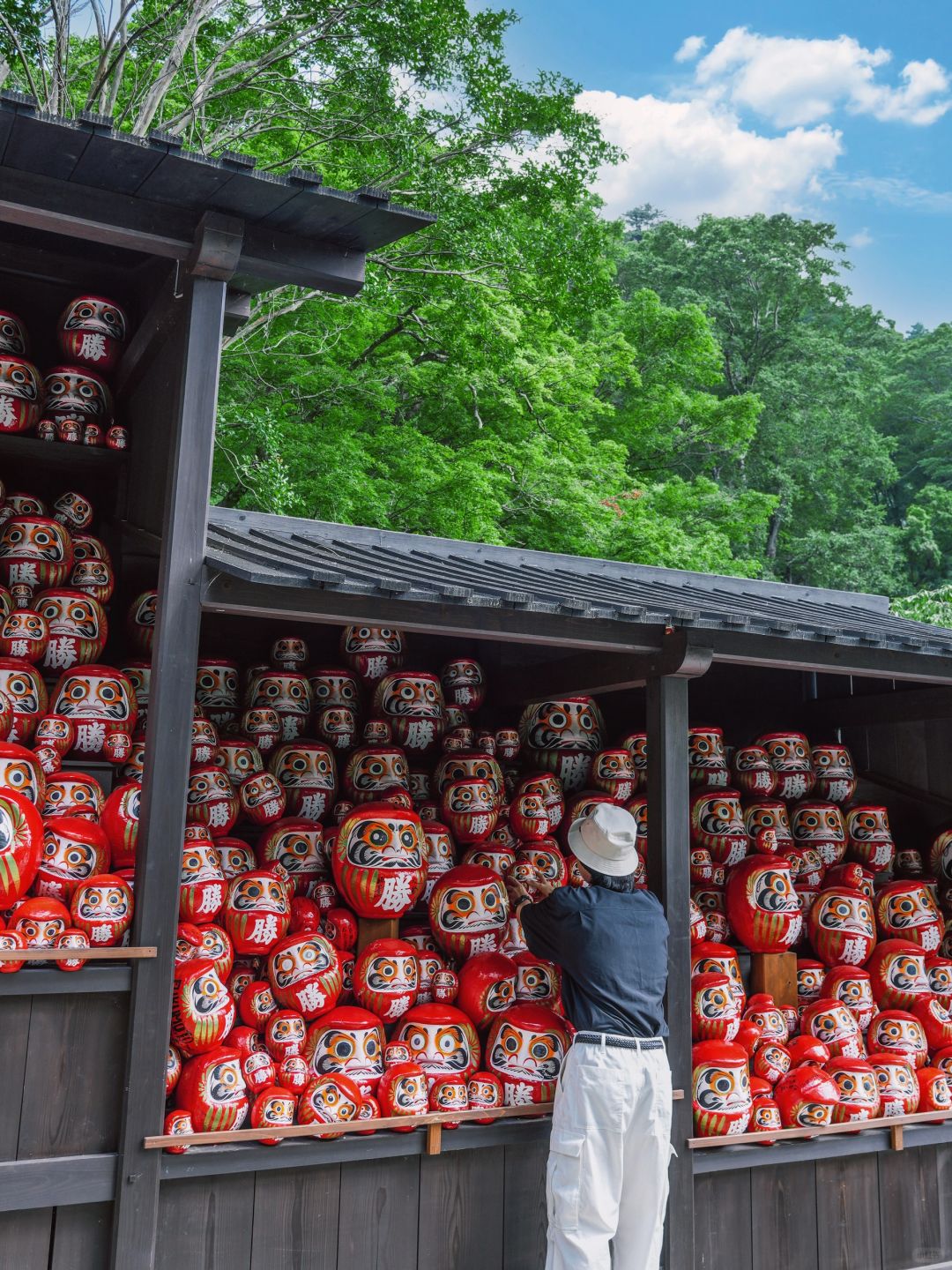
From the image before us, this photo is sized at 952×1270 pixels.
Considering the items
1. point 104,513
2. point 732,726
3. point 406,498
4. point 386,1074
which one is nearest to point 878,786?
point 732,726

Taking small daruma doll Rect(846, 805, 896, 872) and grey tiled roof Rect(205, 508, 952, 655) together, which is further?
small daruma doll Rect(846, 805, 896, 872)

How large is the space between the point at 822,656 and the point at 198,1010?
9.58 feet

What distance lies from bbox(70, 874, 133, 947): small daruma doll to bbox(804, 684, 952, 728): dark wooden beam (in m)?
4.39

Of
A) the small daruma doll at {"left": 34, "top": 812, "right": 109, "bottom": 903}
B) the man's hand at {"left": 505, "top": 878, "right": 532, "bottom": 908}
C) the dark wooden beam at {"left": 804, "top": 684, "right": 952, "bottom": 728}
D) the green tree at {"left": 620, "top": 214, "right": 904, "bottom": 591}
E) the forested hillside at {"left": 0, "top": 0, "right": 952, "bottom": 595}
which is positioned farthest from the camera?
the green tree at {"left": 620, "top": 214, "right": 904, "bottom": 591}

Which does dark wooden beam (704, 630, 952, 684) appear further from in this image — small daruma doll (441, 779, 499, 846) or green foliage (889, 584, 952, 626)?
green foliage (889, 584, 952, 626)

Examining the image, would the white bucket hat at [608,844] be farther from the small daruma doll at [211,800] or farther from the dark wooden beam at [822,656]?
the small daruma doll at [211,800]

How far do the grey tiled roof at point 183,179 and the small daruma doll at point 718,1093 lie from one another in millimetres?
3424

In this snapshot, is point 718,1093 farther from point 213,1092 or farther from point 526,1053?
point 213,1092

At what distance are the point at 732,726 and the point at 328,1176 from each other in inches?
146

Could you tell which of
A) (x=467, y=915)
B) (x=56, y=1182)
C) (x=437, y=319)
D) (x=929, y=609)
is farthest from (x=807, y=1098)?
(x=929, y=609)

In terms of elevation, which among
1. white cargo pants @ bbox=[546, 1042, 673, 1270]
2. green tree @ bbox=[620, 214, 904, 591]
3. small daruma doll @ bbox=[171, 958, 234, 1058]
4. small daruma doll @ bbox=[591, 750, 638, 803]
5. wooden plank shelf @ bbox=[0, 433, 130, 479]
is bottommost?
white cargo pants @ bbox=[546, 1042, 673, 1270]

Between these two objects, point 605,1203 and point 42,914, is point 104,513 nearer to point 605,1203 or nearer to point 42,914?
point 42,914

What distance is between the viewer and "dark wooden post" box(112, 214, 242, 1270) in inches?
128

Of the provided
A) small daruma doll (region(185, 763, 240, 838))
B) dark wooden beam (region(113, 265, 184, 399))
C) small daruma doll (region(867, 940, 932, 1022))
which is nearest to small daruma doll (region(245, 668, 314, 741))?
small daruma doll (region(185, 763, 240, 838))
